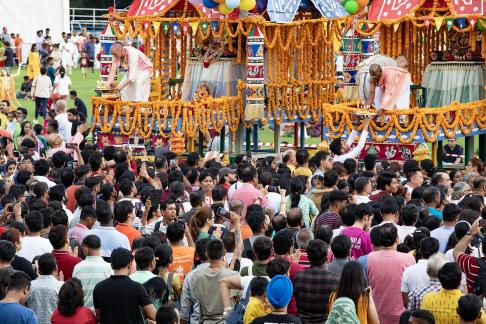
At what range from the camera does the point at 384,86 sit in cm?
2080

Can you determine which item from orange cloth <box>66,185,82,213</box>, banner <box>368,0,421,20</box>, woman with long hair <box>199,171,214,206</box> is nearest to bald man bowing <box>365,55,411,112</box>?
banner <box>368,0,421,20</box>

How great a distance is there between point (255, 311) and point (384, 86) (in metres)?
11.6

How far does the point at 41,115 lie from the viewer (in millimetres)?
30969

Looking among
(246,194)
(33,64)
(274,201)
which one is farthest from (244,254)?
(33,64)

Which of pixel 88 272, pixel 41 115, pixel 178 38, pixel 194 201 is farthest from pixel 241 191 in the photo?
pixel 41 115

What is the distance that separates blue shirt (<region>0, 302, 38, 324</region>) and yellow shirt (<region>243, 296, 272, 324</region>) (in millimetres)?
1467

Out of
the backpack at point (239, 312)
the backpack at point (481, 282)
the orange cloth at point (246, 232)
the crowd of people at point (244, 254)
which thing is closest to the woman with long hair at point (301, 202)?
the crowd of people at point (244, 254)

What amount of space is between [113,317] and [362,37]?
14.8 meters

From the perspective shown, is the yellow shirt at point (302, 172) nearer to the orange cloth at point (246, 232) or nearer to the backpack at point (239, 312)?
the orange cloth at point (246, 232)

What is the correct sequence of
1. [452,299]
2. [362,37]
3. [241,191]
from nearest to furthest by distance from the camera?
[452,299] → [241,191] → [362,37]

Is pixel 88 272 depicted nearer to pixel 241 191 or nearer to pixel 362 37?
pixel 241 191

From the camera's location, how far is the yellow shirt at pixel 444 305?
977 cm

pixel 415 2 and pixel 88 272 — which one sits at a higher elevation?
pixel 415 2

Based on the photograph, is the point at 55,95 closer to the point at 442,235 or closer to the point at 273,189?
the point at 273,189
